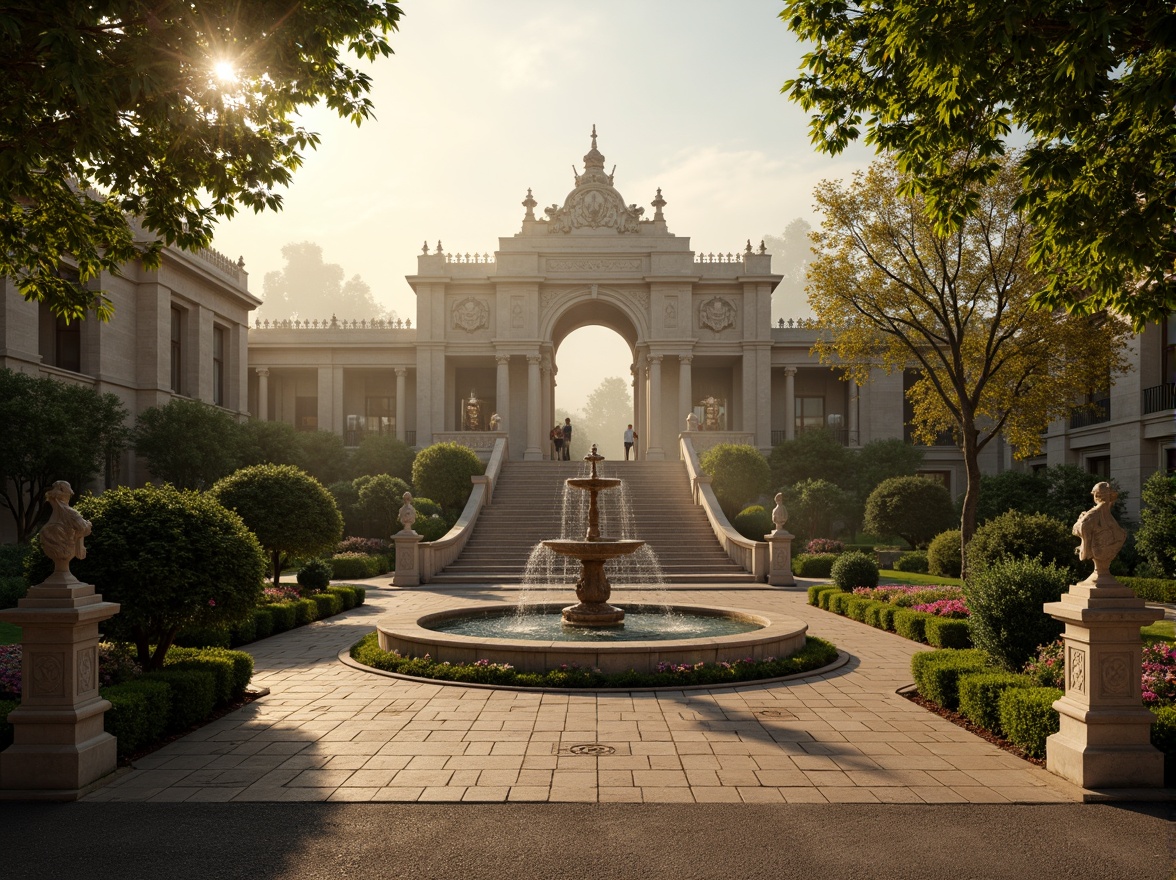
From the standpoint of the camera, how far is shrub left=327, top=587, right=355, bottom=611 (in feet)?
60.5

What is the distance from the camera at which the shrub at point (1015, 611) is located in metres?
9.33

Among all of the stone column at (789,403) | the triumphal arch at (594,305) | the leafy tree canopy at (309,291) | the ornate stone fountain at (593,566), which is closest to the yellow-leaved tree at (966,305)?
the ornate stone fountain at (593,566)

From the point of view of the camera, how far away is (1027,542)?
1498cm

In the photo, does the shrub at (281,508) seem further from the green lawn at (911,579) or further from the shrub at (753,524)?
the shrub at (753,524)

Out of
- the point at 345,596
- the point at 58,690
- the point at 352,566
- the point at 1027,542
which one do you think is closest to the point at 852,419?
the point at 352,566

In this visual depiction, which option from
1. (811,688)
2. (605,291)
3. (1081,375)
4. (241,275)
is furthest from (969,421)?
(241,275)

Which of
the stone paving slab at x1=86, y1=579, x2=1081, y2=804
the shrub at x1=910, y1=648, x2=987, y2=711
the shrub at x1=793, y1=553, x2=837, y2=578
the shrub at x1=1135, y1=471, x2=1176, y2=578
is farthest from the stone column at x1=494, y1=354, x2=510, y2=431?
the shrub at x1=910, y1=648, x2=987, y2=711

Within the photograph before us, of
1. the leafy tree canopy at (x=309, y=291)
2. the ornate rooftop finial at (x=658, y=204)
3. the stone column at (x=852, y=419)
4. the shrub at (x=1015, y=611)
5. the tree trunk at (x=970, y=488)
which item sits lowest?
the shrub at (x=1015, y=611)

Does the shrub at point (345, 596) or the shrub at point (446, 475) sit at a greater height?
the shrub at point (446, 475)

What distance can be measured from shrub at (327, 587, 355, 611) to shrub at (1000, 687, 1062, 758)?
546 inches

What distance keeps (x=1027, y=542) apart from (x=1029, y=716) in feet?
27.4

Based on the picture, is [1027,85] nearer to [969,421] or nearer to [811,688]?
[811,688]

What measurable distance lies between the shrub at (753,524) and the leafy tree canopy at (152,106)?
20676mm

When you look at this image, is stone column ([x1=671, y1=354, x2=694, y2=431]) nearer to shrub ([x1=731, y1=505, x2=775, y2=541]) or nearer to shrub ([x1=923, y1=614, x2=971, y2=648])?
shrub ([x1=731, y1=505, x2=775, y2=541])
